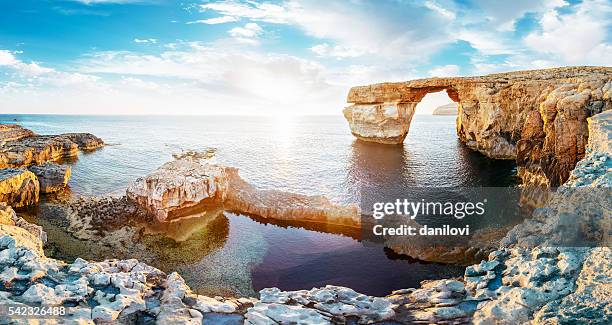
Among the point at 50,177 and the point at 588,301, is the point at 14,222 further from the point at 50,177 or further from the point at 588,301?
the point at 588,301

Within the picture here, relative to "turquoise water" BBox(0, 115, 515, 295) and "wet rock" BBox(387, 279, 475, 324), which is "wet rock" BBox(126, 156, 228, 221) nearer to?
"turquoise water" BBox(0, 115, 515, 295)

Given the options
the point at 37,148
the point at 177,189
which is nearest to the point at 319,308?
the point at 177,189

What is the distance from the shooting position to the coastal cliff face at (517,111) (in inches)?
785

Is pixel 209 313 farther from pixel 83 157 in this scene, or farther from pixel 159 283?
pixel 83 157

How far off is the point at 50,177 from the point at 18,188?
6098 mm

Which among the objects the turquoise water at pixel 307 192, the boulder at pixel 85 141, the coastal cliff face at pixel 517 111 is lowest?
the turquoise water at pixel 307 192

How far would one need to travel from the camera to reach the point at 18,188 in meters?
32.1

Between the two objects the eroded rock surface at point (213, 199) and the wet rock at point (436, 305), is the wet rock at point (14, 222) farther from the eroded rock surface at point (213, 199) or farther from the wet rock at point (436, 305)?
the wet rock at point (436, 305)

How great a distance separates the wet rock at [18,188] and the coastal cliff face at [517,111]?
44.6 meters

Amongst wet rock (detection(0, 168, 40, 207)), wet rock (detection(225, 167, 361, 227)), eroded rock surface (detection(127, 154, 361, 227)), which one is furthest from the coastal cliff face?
wet rock (detection(0, 168, 40, 207))

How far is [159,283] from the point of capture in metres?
13.4

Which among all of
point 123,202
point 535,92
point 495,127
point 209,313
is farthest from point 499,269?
point 495,127

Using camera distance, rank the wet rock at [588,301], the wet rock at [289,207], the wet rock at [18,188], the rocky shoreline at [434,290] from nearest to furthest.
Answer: the wet rock at [588,301]
the rocky shoreline at [434,290]
the wet rock at [289,207]
the wet rock at [18,188]

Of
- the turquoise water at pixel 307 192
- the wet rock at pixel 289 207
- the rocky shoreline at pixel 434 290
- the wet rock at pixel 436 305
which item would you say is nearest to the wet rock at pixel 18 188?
the turquoise water at pixel 307 192
